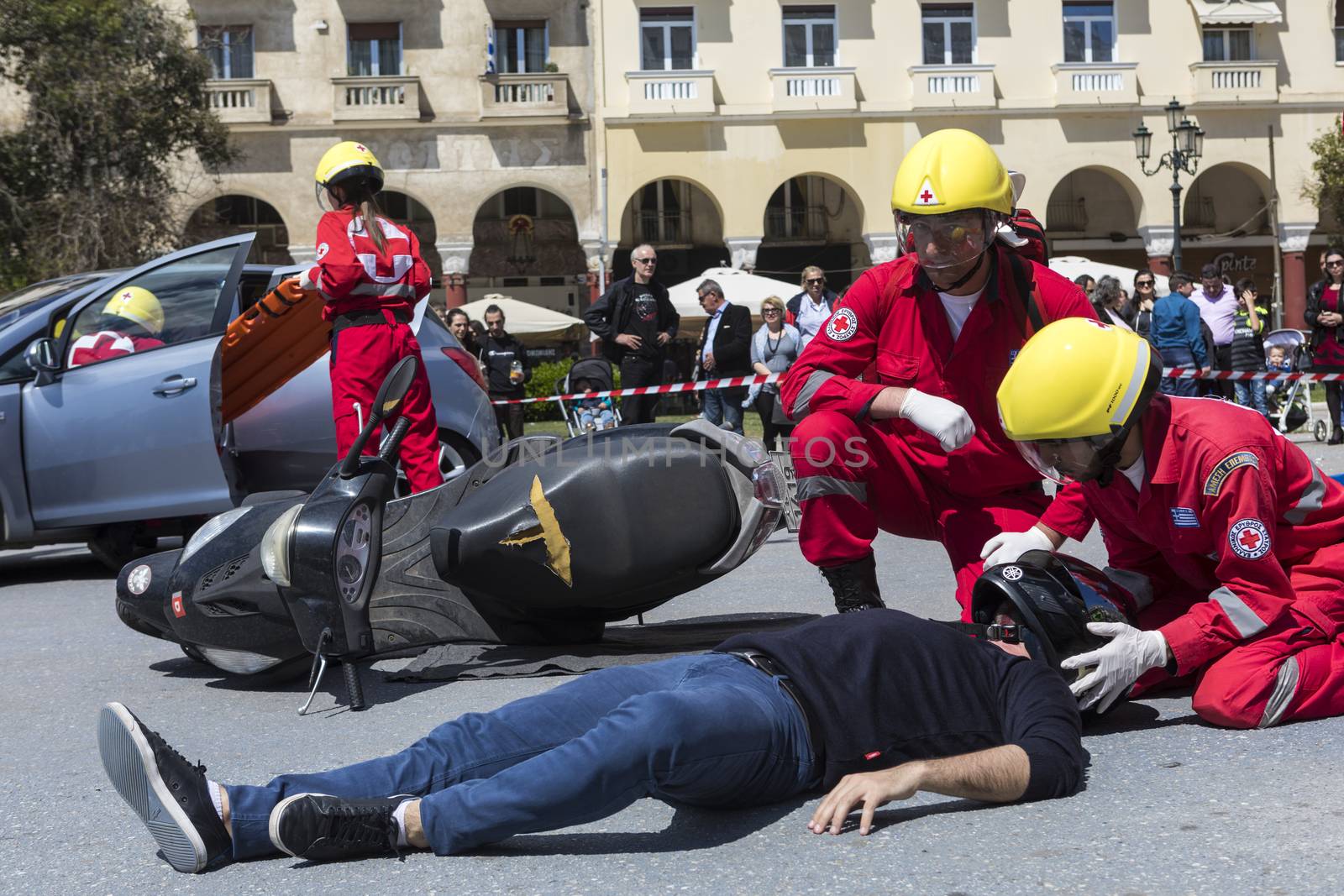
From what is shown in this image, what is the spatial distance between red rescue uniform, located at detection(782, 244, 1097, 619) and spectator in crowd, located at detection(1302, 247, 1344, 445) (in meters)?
10.5

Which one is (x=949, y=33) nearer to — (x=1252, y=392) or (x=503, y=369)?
(x=1252, y=392)

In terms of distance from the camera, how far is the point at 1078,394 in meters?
3.71

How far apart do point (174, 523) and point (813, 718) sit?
660cm

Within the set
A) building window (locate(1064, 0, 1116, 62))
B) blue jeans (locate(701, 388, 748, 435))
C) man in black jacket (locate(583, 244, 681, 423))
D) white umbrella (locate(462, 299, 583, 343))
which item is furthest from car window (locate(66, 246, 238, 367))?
building window (locate(1064, 0, 1116, 62))

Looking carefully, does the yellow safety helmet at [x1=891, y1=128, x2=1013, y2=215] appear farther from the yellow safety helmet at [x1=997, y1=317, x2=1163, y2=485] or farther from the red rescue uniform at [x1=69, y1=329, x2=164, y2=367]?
the red rescue uniform at [x1=69, y1=329, x2=164, y2=367]

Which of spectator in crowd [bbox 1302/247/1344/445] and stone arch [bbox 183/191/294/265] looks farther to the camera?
stone arch [bbox 183/191/294/265]

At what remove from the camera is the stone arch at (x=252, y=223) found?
3300 cm

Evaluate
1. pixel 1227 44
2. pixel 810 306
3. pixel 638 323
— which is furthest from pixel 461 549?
pixel 1227 44

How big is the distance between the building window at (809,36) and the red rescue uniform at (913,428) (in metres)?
27.5

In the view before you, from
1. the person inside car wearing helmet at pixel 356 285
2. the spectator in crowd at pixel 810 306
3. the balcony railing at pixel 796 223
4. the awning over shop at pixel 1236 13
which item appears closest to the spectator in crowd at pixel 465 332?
the spectator in crowd at pixel 810 306

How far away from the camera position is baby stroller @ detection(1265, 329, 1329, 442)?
619 inches

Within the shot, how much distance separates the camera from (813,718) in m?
3.16

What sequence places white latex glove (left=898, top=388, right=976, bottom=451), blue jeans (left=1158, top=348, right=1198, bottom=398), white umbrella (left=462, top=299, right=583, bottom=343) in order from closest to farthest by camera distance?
white latex glove (left=898, top=388, right=976, bottom=451), blue jeans (left=1158, top=348, right=1198, bottom=398), white umbrella (left=462, top=299, right=583, bottom=343)

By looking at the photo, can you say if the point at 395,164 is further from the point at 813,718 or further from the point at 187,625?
the point at 813,718
